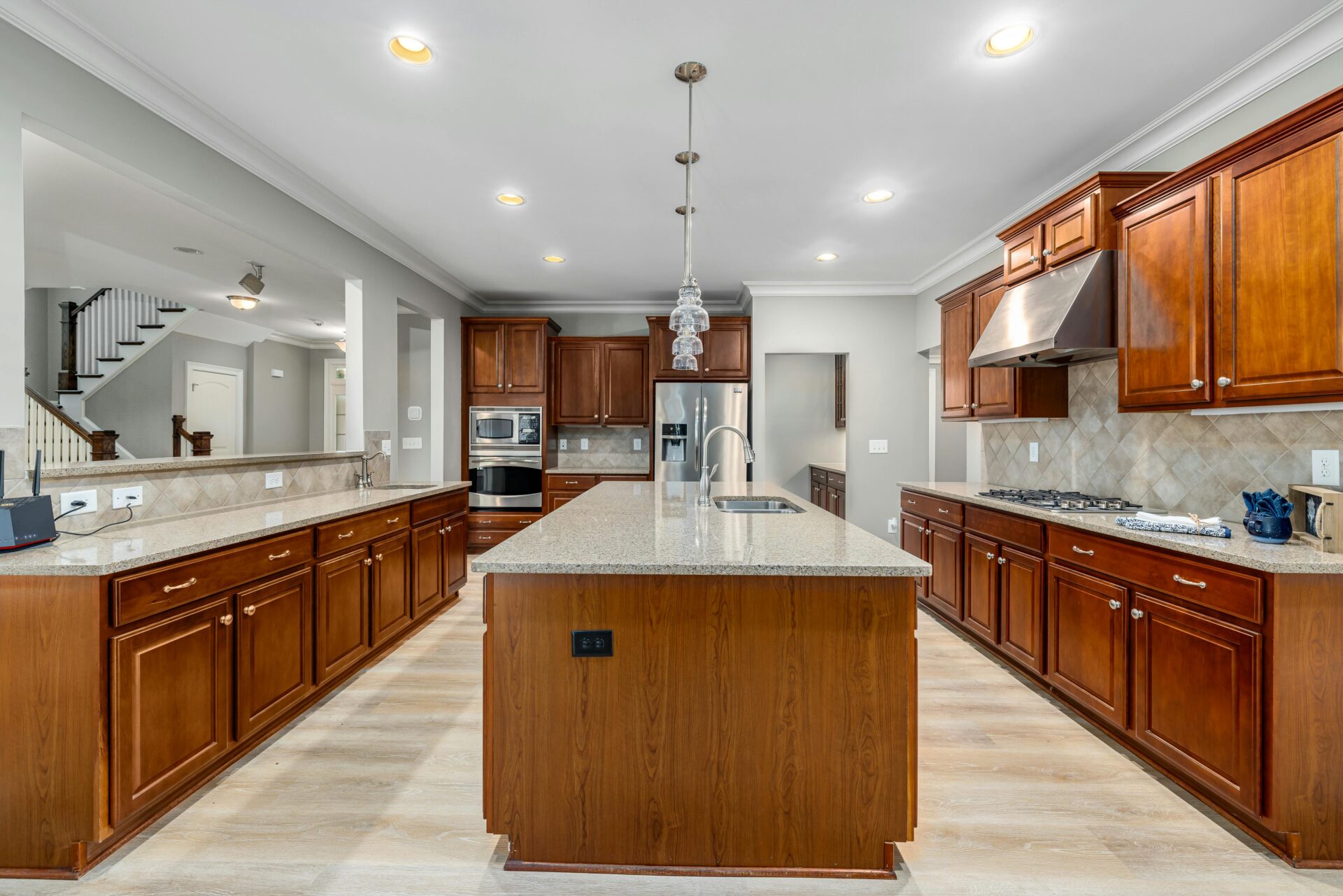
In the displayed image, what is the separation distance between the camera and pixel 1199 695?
1.89m

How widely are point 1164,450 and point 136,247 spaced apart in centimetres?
646

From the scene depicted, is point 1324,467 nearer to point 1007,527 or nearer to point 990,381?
point 1007,527

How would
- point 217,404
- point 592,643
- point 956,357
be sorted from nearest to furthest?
1. point 592,643
2. point 956,357
3. point 217,404

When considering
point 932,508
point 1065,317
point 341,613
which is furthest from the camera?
point 932,508

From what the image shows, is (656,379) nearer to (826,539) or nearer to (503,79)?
(503,79)

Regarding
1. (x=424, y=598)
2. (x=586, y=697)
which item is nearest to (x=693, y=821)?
(x=586, y=697)

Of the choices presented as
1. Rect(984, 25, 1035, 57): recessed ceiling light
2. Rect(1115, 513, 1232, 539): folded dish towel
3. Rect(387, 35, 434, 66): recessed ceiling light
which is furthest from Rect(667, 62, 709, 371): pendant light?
Rect(1115, 513, 1232, 539): folded dish towel

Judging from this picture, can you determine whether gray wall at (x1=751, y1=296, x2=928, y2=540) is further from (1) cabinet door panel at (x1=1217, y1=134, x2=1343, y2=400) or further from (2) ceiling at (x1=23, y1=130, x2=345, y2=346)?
(2) ceiling at (x1=23, y1=130, x2=345, y2=346)

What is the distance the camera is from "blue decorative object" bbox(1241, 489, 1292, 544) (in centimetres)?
187

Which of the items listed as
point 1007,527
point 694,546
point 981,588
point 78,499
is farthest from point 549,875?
point 981,588

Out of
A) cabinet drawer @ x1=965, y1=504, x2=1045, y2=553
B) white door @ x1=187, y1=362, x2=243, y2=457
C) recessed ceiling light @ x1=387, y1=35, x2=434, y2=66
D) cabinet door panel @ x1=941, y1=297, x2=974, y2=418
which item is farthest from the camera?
white door @ x1=187, y1=362, x2=243, y2=457

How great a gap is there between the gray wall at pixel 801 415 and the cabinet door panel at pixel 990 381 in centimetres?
320

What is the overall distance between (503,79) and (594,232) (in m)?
1.76

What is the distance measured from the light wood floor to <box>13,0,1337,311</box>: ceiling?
2572mm
